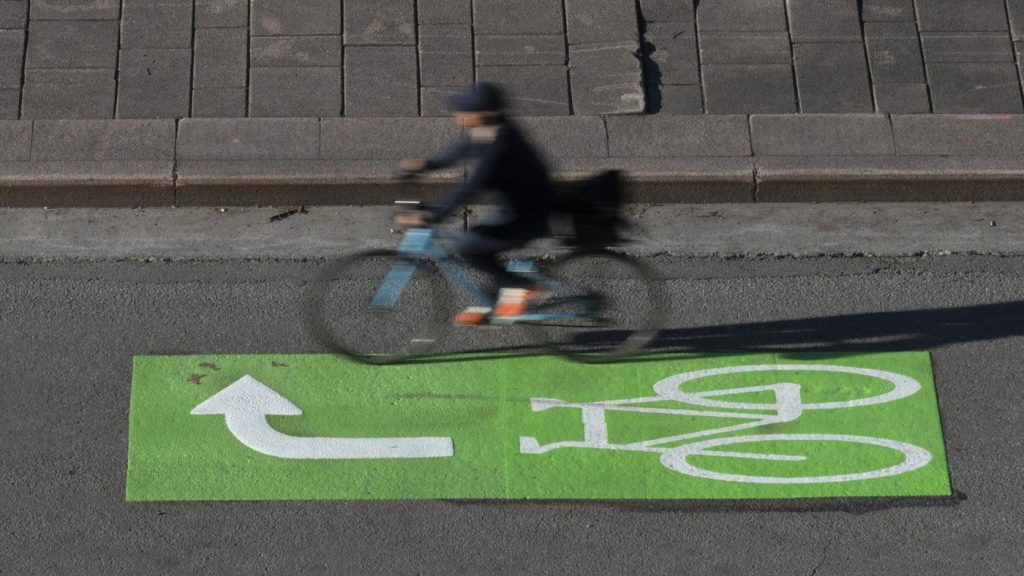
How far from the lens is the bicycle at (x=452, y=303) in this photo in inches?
300

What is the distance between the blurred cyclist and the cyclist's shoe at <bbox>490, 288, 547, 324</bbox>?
13 mm

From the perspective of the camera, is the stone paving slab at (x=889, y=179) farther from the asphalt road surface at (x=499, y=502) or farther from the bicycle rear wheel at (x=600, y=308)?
the bicycle rear wheel at (x=600, y=308)

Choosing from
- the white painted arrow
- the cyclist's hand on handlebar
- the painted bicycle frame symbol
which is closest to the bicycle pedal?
the painted bicycle frame symbol

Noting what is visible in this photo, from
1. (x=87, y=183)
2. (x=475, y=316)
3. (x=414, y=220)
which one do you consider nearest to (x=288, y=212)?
(x=87, y=183)

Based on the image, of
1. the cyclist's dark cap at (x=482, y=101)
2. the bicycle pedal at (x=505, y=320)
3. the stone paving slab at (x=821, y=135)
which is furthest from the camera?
the stone paving slab at (x=821, y=135)

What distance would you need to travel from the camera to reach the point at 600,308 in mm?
7766

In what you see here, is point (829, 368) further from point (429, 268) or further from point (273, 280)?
point (273, 280)

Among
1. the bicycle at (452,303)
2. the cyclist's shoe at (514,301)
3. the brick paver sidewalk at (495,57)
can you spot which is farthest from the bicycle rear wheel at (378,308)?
the brick paver sidewalk at (495,57)

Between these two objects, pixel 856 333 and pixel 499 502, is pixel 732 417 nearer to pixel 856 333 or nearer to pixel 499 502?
pixel 856 333

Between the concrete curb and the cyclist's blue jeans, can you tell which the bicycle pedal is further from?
the concrete curb

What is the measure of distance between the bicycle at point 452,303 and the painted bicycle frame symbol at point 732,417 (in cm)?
37

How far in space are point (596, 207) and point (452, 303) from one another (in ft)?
4.23

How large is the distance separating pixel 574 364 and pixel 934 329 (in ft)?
7.55

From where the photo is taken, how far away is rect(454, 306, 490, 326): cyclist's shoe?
7641mm
